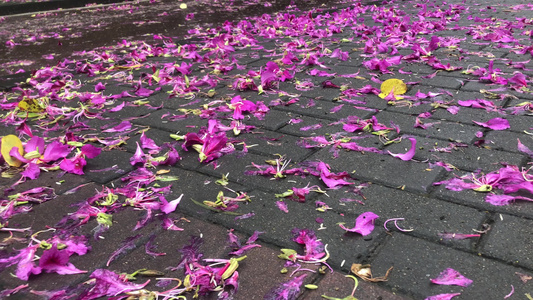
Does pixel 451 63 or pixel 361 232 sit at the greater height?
pixel 361 232

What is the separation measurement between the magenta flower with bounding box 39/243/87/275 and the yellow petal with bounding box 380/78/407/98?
7.51 feet

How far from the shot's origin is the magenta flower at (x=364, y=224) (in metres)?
1.64

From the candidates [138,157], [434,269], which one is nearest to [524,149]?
[434,269]

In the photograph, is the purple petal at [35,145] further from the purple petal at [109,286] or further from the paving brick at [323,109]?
the paving brick at [323,109]

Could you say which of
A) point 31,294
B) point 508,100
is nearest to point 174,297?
point 31,294

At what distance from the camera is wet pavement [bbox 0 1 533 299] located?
4.83ft

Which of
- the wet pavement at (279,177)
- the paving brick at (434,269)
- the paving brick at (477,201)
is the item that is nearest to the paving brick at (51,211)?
the wet pavement at (279,177)

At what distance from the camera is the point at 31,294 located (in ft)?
4.73

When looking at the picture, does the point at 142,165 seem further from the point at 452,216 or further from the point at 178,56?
the point at 178,56

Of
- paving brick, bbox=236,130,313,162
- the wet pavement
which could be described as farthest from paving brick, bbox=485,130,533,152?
paving brick, bbox=236,130,313,162

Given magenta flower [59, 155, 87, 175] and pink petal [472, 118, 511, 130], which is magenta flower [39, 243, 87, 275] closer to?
magenta flower [59, 155, 87, 175]

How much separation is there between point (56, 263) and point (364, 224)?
1107 mm

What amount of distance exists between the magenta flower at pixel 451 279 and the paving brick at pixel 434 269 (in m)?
0.01

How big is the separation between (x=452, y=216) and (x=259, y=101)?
1.72 m
